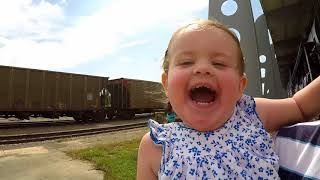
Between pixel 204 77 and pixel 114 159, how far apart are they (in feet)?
31.1

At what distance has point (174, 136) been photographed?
5.30 ft

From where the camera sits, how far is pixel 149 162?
5.11ft

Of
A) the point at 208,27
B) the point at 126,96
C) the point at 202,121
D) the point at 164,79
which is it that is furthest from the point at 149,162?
the point at 126,96

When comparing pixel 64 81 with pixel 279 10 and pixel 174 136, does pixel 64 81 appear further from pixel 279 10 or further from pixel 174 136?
pixel 174 136

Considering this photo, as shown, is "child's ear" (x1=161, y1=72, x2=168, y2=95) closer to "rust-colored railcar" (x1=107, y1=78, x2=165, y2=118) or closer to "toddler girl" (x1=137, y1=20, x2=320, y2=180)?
"toddler girl" (x1=137, y1=20, x2=320, y2=180)

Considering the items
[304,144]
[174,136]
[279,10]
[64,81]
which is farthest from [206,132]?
[64,81]

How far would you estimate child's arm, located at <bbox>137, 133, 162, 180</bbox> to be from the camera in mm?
1551

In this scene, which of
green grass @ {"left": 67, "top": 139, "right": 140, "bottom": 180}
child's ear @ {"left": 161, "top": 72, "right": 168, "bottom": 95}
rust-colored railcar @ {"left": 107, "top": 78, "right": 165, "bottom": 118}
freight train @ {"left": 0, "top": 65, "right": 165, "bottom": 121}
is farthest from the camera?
rust-colored railcar @ {"left": 107, "top": 78, "right": 165, "bottom": 118}

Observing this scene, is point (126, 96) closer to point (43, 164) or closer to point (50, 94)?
point (50, 94)

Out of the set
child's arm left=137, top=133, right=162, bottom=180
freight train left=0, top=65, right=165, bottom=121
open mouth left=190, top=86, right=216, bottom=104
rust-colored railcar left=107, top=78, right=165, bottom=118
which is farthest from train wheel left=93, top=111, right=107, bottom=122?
open mouth left=190, top=86, right=216, bottom=104

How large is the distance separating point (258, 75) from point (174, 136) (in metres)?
5.88

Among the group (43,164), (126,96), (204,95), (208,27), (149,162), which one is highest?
(126,96)

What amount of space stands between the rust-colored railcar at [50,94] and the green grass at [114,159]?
1105cm

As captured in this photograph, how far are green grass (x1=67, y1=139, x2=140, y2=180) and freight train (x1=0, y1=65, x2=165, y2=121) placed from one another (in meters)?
7.27
